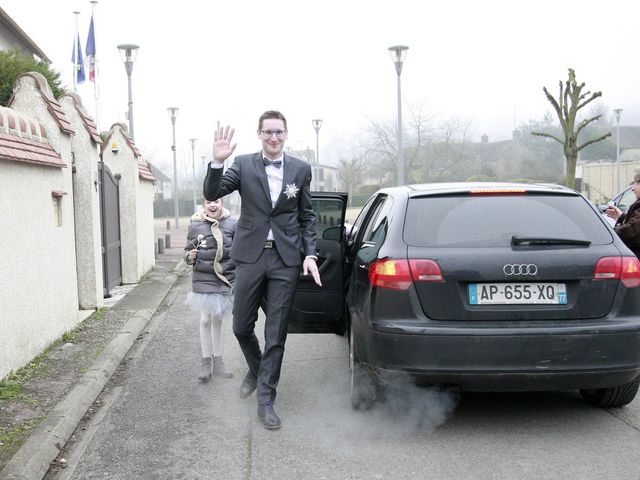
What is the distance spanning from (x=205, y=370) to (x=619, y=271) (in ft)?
10.9

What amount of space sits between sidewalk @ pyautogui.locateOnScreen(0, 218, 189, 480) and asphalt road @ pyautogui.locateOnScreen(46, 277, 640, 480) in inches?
4.7

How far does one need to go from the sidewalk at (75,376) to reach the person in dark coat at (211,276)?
0.91 meters

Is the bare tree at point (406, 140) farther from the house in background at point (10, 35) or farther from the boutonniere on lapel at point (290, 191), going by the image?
the boutonniere on lapel at point (290, 191)

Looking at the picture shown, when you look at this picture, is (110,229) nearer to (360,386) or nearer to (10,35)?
(360,386)

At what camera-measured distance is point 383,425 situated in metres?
4.61

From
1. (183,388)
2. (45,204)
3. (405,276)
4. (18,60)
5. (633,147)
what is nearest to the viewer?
(405,276)

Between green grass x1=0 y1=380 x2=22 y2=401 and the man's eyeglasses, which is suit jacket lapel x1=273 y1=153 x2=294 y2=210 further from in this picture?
green grass x1=0 y1=380 x2=22 y2=401

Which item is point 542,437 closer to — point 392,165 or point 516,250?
point 516,250

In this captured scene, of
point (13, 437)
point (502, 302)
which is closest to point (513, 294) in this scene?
point (502, 302)

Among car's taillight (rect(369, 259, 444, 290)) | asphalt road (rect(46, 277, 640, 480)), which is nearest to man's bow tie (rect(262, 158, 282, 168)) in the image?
car's taillight (rect(369, 259, 444, 290))

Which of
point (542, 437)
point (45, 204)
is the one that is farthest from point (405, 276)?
point (45, 204)

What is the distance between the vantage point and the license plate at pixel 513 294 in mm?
4141

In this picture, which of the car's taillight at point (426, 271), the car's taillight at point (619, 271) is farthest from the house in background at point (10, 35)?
the car's taillight at point (619, 271)

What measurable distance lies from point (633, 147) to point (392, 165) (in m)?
37.6
